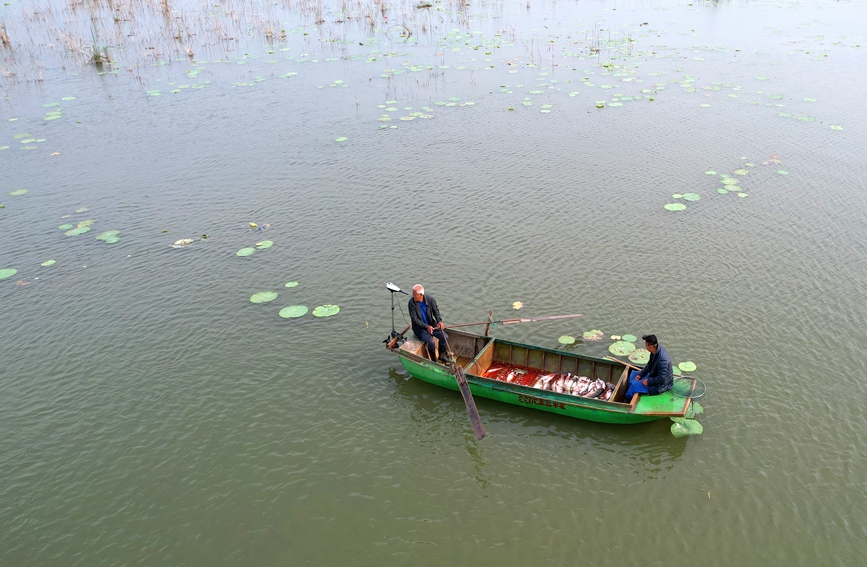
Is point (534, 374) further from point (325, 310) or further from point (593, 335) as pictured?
point (325, 310)

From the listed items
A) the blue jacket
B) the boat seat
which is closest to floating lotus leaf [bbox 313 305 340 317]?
the boat seat

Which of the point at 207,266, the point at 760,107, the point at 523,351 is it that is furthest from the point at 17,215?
the point at 760,107

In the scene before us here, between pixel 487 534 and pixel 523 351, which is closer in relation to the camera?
pixel 487 534

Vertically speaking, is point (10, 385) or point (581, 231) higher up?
point (581, 231)

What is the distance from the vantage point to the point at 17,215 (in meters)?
18.1

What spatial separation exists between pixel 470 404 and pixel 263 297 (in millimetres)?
6212

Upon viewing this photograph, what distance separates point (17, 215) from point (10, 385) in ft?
26.8

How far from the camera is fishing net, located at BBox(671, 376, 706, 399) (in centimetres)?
1034

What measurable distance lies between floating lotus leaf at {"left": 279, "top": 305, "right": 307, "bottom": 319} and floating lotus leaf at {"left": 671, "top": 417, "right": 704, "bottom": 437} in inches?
316

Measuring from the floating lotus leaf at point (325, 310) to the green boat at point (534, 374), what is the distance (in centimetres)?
235

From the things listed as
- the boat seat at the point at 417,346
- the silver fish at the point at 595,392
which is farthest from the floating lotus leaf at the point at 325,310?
the silver fish at the point at 595,392

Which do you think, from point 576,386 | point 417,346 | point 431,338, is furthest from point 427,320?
point 576,386

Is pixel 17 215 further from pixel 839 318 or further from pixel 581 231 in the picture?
pixel 839 318

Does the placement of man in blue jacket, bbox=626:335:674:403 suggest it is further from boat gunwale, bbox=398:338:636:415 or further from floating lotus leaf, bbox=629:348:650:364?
floating lotus leaf, bbox=629:348:650:364
